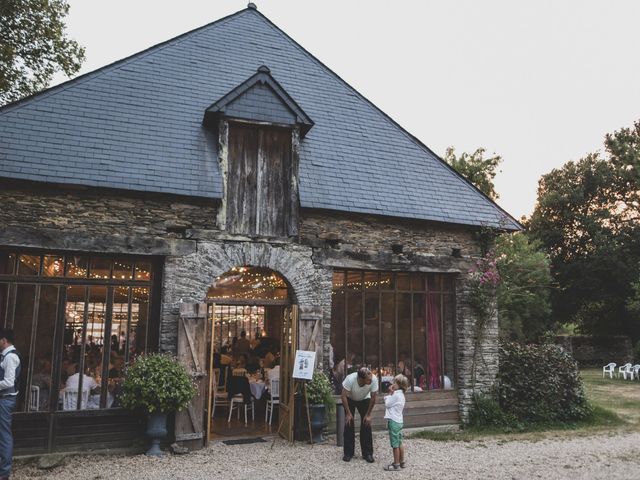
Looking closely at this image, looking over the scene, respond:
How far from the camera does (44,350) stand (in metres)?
7.65

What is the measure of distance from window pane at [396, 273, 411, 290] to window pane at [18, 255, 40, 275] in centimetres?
627

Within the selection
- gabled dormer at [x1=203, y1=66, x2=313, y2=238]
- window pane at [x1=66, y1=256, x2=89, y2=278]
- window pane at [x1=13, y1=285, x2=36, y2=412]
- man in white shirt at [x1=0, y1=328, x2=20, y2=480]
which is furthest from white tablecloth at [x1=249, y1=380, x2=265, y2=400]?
man in white shirt at [x1=0, y1=328, x2=20, y2=480]

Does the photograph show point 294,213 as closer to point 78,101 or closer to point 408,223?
point 408,223

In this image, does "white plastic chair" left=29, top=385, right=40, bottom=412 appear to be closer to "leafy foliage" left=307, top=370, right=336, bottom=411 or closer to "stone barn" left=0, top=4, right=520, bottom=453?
"stone barn" left=0, top=4, right=520, bottom=453

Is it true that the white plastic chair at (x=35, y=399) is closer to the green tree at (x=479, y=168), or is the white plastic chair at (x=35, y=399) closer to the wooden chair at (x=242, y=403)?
the wooden chair at (x=242, y=403)

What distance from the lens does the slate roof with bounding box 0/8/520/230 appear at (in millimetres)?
8227

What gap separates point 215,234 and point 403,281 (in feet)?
12.5

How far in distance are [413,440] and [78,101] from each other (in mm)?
8392

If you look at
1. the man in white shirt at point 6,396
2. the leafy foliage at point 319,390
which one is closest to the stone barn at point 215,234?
the leafy foliage at point 319,390

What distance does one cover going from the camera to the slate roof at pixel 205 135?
27.0 feet

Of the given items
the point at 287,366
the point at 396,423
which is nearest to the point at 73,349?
the point at 287,366

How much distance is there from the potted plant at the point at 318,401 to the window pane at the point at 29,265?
4672 millimetres

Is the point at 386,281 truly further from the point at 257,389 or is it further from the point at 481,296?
the point at 257,389

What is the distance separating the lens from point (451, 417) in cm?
991
